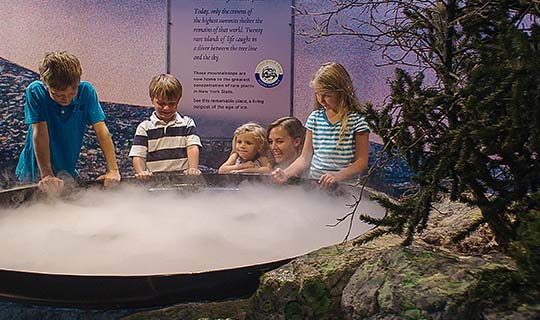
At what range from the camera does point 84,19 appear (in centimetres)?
317

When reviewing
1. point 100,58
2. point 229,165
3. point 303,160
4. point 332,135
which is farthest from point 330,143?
point 100,58

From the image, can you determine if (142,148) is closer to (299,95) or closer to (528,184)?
(299,95)

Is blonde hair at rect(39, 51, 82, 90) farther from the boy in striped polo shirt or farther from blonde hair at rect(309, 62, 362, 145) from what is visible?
blonde hair at rect(309, 62, 362, 145)

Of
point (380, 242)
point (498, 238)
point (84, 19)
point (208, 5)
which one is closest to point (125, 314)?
point (380, 242)

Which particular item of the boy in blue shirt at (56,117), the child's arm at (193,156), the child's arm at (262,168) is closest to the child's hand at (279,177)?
the child's arm at (262,168)

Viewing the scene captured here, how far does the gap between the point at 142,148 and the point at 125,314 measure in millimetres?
2144

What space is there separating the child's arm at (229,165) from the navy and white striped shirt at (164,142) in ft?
0.68

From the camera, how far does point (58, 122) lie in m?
3.04

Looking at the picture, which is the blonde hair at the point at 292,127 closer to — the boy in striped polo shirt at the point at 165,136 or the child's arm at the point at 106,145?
the boy in striped polo shirt at the point at 165,136

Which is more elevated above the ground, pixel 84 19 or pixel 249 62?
pixel 84 19

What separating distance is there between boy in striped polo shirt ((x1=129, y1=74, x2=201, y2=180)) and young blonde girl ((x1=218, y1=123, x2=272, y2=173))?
8.7 inches

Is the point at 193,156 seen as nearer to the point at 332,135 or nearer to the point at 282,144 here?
the point at 282,144

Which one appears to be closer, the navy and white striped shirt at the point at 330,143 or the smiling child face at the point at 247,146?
the navy and white striped shirt at the point at 330,143

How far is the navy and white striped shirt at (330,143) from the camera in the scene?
2.61 meters
